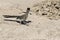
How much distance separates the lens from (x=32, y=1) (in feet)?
36.9

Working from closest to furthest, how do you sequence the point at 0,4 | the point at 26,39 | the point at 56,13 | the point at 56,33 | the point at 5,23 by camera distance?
the point at 26,39 < the point at 56,33 < the point at 5,23 < the point at 56,13 < the point at 0,4

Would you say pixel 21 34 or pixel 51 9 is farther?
pixel 51 9

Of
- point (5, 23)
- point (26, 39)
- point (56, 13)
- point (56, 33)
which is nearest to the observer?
point (26, 39)

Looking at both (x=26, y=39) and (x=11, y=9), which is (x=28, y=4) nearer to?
(x=11, y=9)

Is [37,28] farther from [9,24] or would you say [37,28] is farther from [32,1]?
[32,1]

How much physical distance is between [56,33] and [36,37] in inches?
29.0

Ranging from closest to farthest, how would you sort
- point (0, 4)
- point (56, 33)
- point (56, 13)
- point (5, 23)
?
1. point (56, 33)
2. point (5, 23)
3. point (56, 13)
4. point (0, 4)

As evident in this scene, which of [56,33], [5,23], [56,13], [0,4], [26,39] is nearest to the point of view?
[26,39]

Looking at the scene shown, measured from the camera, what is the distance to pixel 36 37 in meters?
7.25

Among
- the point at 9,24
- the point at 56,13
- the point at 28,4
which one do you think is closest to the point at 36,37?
the point at 9,24

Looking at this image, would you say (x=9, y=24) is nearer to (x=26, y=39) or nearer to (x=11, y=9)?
(x=26, y=39)

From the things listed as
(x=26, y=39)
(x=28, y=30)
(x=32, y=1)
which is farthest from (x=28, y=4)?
(x=26, y=39)

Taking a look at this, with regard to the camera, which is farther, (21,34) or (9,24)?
(9,24)

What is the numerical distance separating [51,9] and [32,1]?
5.83 ft
